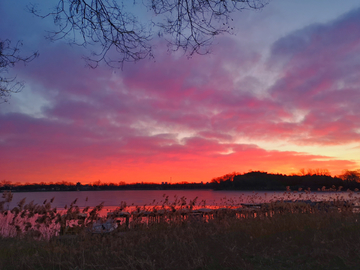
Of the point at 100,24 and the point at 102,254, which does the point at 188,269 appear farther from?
the point at 100,24

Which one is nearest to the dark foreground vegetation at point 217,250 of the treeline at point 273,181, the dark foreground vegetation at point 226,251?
the dark foreground vegetation at point 226,251

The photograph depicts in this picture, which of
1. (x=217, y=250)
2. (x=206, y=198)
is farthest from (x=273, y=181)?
(x=217, y=250)

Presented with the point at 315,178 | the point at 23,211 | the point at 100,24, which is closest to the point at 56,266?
the point at 23,211

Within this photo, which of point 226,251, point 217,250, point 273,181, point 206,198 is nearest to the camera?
point 226,251

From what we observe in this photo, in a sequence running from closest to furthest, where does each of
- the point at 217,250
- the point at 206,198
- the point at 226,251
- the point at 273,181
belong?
the point at 226,251 < the point at 217,250 < the point at 206,198 < the point at 273,181

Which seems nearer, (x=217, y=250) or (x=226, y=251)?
(x=226, y=251)

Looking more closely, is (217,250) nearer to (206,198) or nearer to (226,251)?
(226,251)

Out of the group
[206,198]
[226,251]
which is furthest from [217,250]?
[206,198]

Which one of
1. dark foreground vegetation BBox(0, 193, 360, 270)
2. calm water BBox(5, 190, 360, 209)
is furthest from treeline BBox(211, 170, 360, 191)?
dark foreground vegetation BBox(0, 193, 360, 270)

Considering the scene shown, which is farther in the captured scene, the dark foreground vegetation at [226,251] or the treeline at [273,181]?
the treeline at [273,181]

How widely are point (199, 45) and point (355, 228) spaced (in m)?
5.55

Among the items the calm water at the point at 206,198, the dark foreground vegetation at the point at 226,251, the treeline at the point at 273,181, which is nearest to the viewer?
the dark foreground vegetation at the point at 226,251

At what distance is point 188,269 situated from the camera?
4305 mm

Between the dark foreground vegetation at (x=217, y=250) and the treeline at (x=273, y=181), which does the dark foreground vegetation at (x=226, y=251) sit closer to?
the dark foreground vegetation at (x=217, y=250)
